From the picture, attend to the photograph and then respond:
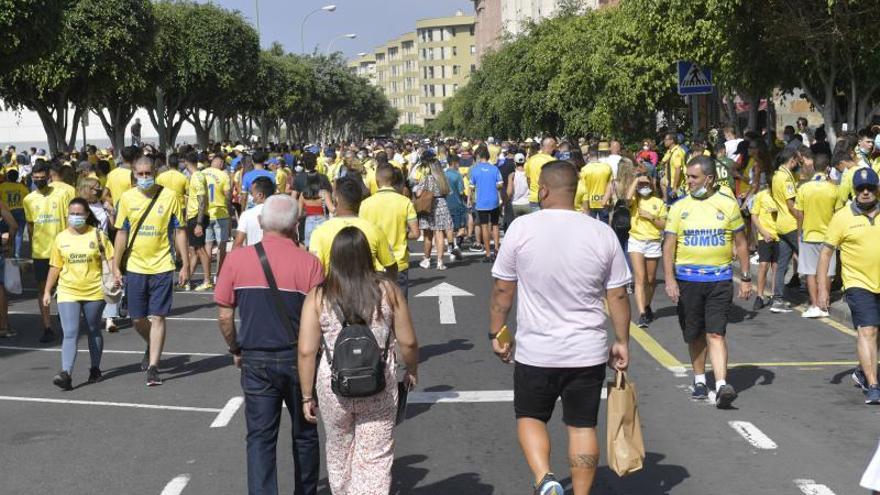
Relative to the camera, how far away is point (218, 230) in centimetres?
1836

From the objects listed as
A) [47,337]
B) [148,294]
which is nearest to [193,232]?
[47,337]

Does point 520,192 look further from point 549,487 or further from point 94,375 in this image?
point 549,487

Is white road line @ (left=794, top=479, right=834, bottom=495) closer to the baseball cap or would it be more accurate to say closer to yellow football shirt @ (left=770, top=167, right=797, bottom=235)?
the baseball cap

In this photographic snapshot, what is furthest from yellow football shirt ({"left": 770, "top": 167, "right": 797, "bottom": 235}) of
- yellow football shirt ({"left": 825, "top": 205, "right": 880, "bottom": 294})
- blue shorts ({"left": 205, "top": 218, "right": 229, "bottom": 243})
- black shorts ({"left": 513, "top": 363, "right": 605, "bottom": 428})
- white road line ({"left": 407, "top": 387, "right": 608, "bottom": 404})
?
black shorts ({"left": 513, "top": 363, "right": 605, "bottom": 428})

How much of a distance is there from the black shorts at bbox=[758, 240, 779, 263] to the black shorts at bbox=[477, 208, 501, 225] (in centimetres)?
589

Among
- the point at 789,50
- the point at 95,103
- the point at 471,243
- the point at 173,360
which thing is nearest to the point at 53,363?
the point at 173,360

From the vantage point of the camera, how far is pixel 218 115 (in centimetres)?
6131

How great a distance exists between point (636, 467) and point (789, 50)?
17348mm

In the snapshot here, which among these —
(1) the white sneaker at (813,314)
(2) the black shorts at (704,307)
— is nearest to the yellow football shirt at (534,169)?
(1) the white sneaker at (813,314)

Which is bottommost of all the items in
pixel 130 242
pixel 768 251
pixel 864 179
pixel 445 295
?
pixel 445 295

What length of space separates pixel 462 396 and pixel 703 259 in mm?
2132

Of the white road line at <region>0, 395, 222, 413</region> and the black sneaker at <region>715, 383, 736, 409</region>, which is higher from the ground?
the black sneaker at <region>715, 383, 736, 409</region>

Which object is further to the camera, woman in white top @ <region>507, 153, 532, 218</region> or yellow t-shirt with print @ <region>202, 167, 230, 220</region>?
woman in white top @ <region>507, 153, 532, 218</region>

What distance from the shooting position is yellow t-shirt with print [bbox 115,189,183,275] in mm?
10852
